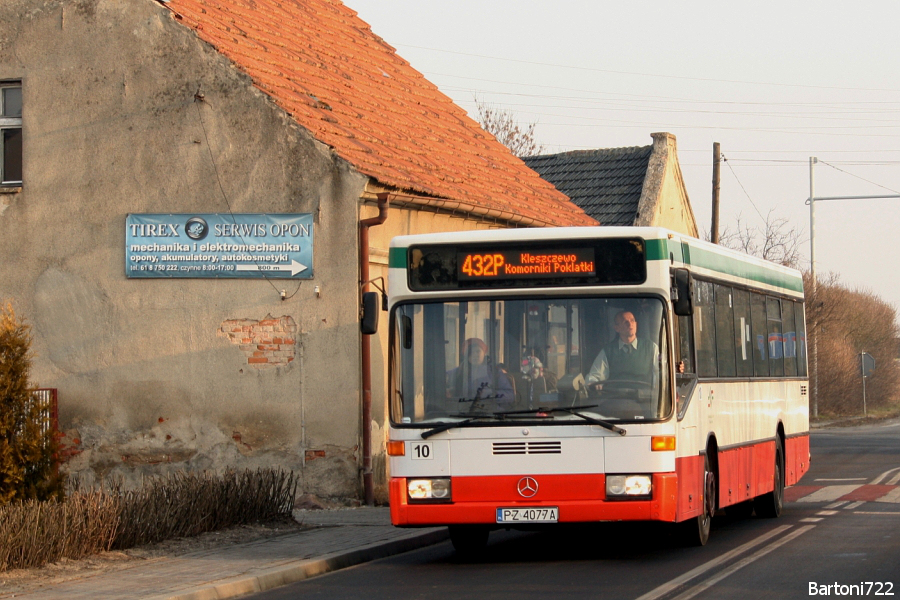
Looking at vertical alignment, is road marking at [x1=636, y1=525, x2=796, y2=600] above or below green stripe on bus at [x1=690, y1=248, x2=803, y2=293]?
below

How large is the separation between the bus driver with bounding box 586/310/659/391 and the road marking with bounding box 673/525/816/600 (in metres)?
1.65

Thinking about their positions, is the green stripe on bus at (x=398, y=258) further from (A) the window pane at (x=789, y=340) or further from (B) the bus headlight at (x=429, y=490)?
(A) the window pane at (x=789, y=340)

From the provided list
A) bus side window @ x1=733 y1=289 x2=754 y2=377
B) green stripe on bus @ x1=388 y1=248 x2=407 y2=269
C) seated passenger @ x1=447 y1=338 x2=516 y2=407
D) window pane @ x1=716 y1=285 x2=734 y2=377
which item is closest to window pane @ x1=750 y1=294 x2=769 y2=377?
bus side window @ x1=733 y1=289 x2=754 y2=377

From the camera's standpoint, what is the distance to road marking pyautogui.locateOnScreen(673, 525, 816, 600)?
9125 millimetres

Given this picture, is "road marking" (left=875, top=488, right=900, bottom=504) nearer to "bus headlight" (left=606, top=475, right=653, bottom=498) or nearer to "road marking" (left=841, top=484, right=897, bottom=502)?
"road marking" (left=841, top=484, right=897, bottom=502)

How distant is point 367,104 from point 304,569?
10644 millimetres

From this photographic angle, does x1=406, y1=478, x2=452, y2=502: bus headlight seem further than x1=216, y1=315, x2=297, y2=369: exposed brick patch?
No

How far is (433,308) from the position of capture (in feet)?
36.1

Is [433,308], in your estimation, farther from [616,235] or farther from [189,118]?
[189,118]

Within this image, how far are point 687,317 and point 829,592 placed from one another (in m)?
3.30

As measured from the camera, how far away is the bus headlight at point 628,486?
10445 millimetres

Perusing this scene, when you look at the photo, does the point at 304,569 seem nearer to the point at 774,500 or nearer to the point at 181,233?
the point at 774,500

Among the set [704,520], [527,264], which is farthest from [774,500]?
[527,264]

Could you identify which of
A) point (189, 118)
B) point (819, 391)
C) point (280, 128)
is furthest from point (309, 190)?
point (819, 391)
